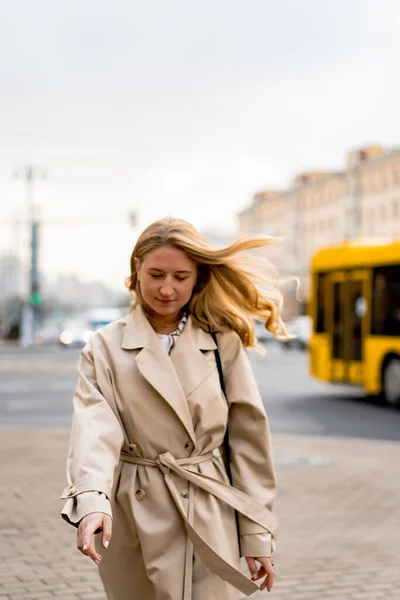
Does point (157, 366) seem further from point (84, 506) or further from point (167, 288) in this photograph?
point (84, 506)

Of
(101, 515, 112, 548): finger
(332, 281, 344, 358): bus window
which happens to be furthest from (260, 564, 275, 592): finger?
(332, 281, 344, 358): bus window

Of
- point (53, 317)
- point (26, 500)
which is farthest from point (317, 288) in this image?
point (53, 317)

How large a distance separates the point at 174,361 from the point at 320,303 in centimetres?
1608

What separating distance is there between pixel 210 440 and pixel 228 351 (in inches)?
11.7

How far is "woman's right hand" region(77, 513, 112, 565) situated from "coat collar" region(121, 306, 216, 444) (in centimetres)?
39

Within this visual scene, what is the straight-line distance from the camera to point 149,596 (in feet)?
10.6

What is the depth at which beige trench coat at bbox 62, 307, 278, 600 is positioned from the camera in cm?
316

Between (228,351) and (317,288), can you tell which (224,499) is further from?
(317,288)

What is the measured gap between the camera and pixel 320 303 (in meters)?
19.2

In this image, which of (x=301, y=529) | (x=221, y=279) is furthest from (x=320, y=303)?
(x=221, y=279)

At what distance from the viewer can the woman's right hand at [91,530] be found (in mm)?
2877

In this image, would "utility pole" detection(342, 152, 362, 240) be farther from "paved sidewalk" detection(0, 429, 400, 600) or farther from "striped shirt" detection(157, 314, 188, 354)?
"striped shirt" detection(157, 314, 188, 354)

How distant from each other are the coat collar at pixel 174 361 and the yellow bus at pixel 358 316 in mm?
13927

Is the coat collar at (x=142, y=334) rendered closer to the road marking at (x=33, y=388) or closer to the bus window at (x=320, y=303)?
the bus window at (x=320, y=303)
